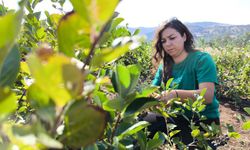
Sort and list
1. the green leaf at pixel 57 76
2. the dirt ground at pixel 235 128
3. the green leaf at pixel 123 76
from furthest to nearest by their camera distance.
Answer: the dirt ground at pixel 235 128
the green leaf at pixel 123 76
the green leaf at pixel 57 76

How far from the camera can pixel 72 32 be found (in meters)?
0.37

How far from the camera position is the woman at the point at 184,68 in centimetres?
283

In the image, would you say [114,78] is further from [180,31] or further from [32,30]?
[180,31]

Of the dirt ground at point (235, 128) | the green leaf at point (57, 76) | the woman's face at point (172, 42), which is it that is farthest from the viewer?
the dirt ground at point (235, 128)

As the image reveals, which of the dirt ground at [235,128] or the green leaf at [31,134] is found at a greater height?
the green leaf at [31,134]

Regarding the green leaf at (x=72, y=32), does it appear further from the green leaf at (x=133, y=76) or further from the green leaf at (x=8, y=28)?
the green leaf at (x=133, y=76)

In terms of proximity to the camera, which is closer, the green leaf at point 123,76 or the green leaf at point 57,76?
the green leaf at point 57,76

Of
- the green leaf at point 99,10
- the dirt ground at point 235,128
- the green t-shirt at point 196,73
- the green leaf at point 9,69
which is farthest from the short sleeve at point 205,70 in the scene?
the green leaf at point 99,10

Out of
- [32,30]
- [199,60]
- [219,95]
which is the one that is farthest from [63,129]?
[219,95]

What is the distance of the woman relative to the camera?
2826mm

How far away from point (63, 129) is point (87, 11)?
0.52ft

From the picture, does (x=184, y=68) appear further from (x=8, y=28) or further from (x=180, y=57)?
(x=8, y=28)

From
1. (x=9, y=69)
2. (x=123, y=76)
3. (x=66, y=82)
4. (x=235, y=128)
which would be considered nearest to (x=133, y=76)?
(x=123, y=76)

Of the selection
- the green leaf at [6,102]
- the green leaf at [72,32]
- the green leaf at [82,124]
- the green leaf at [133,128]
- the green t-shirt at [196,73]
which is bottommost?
the green t-shirt at [196,73]
